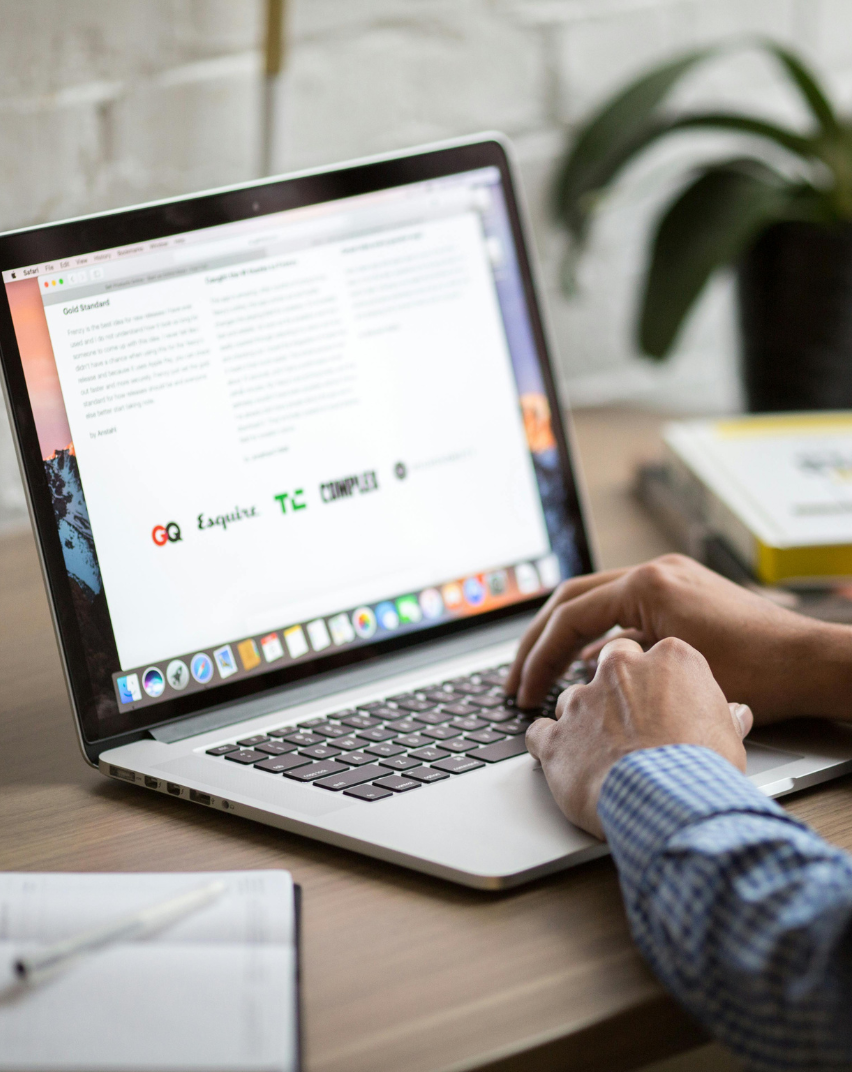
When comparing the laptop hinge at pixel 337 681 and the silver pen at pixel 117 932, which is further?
the laptop hinge at pixel 337 681

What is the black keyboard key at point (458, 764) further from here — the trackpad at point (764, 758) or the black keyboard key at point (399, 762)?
the trackpad at point (764, 758)

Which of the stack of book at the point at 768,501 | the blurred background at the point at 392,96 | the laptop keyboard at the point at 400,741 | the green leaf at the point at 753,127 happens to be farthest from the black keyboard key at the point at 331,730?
the green leaf at the point at 753,127

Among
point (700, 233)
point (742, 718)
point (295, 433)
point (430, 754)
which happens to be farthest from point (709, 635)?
point (700, 233)

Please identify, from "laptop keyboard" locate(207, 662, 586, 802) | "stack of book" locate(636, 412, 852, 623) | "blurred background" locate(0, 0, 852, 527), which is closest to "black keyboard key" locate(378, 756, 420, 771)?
"laptop keyboard" locate(207, 662, 586, 802)

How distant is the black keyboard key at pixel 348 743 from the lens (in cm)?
60

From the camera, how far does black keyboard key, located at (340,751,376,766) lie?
575mm

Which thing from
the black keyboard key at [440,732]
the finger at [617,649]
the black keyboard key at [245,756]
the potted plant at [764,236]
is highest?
the potted plant at [764,236]

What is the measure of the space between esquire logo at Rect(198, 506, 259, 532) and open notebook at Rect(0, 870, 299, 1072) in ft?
0.75

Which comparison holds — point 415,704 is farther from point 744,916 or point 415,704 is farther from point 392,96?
point 392,96

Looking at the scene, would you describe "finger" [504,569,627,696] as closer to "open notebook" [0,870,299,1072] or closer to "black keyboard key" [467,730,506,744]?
"black keyboard key" [467,730,506,744]

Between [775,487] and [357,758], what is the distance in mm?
463

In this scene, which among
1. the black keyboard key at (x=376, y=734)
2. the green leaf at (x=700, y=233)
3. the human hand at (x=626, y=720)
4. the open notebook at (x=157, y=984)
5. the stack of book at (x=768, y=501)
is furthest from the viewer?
the green leaf at (x=700, y=233)

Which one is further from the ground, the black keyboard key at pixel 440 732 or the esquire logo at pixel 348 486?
the esquire logo at pixel 348 486

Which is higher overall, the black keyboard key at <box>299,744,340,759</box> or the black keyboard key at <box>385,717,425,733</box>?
the black keyboard key at <box>299,744,340,759</box>
